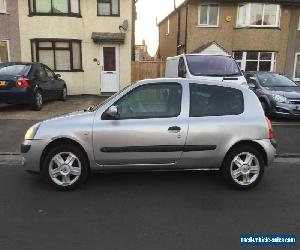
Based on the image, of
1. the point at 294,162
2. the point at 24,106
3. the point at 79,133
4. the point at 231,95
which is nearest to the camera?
the point at 79,133

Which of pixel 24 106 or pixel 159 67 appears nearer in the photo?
pixel 24 106

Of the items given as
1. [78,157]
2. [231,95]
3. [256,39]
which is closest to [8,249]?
[78,157]

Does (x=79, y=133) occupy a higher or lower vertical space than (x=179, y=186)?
higher

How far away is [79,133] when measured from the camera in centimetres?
461

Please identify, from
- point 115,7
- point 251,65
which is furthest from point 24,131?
point 251,65

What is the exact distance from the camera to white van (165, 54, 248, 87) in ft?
31.6

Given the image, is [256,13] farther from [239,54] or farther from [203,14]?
[203,14]

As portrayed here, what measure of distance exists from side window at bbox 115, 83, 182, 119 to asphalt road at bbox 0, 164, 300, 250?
3.71ft

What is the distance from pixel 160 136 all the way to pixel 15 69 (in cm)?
808

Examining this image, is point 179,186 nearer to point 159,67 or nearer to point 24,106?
point 24,106

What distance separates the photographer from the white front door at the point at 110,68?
1574 cm

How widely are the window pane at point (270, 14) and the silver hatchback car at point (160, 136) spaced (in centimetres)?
1589

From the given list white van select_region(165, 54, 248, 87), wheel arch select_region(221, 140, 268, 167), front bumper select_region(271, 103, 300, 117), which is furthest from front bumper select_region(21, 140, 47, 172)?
front bumper select_region(271, 103, 300, 117)

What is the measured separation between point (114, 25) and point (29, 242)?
1344cm
